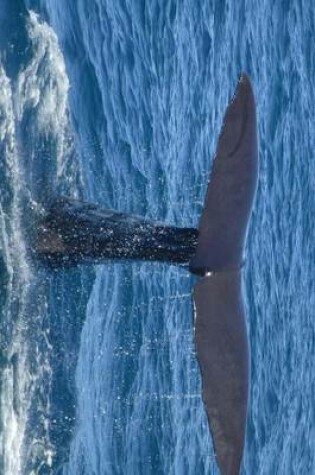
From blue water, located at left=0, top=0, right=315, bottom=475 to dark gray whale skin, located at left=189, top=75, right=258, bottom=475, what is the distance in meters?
4.97

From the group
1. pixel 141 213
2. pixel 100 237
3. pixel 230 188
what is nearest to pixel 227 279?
pixel 230 188

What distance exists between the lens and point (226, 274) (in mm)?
11016

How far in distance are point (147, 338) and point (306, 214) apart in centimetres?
1562

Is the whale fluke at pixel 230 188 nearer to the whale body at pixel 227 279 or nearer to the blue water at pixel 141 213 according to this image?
the whale body at pixel 227 279

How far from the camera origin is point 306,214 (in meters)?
36.1

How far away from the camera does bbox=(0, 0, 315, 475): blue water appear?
1611cm

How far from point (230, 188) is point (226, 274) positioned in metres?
1.15

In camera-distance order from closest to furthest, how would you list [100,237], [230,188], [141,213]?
[230,188], [100,237], [141,213]

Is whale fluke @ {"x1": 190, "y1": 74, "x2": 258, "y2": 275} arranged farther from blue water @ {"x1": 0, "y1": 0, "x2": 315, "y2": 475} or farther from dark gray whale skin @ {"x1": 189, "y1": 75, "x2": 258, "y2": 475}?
blue water @ {"x1": 0, "y1": 0, "x2": 315, "y2": 475}

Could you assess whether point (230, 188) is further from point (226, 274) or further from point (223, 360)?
point (223, 360)

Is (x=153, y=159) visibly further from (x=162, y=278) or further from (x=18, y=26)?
(x=18, y=26)

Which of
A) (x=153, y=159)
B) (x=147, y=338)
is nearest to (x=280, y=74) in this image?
(x=153, y=159)

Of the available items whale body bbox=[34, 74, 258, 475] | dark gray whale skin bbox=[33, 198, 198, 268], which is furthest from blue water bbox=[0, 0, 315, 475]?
whale body bbox=[34, 74, 258, 475]

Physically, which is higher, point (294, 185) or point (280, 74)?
point (280, 74)
